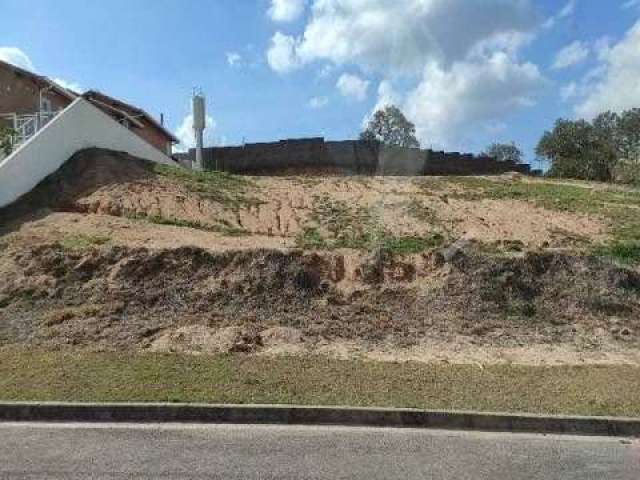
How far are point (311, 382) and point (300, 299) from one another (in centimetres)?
266

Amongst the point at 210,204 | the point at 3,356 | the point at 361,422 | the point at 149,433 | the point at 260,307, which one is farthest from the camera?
the point at 210,204

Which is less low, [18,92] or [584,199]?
[18,92]

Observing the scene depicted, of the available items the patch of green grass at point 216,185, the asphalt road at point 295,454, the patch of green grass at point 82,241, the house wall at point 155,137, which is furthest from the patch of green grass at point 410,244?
the house wall at point 155,137

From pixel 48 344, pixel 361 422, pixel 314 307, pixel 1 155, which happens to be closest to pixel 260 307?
pixel 314 307

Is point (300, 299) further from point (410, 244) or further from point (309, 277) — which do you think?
point (410, 244)

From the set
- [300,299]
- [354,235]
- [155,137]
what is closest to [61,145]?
[354,235]

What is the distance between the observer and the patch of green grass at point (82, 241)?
417 inches

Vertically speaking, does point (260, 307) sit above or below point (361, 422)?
above

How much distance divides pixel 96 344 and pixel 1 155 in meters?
7.44

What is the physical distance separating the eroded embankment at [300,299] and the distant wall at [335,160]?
15.0m

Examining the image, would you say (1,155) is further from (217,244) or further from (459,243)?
(459,243)

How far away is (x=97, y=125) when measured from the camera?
625 inches

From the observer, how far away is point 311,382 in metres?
7.18

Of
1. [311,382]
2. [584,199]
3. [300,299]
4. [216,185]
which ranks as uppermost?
[216,185]
